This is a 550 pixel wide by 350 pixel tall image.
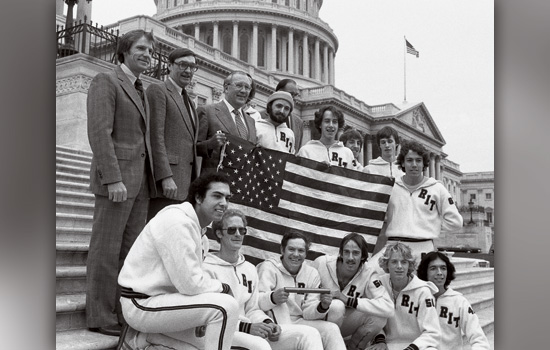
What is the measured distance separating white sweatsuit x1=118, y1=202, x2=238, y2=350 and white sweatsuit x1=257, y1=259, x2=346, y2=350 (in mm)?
881

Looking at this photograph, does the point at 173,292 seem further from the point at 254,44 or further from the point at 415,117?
the point at 254,44

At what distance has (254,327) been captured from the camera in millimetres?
3648

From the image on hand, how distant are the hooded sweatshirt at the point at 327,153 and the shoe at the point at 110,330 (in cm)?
232

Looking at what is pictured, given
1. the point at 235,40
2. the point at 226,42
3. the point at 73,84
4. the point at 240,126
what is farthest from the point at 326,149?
the point at 226,42

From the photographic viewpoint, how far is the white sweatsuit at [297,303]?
4027mm

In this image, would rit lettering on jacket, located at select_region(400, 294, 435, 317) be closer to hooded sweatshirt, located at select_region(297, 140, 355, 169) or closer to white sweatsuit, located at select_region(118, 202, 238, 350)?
hooded sweatshirt, located at select_region(297, 140, 355, 169)

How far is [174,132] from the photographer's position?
440 cm

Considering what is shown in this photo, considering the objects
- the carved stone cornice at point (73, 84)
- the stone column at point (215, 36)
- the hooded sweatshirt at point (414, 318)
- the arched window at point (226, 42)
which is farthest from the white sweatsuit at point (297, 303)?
the arched window at point (226, 42)

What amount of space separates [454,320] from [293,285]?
126cm

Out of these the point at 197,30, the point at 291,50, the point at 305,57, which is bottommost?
the point at 305,57

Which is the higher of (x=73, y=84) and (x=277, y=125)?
(x=73, y=84)
